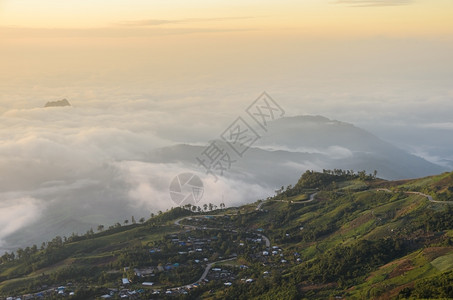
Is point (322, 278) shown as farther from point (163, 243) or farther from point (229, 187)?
point (229, 187)

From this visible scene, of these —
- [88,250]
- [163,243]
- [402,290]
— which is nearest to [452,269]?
[402,290]

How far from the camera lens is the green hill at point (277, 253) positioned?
61.9 metres

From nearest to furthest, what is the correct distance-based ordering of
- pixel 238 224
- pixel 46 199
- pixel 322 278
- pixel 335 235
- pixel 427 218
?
pixel 322 278 < pixel 427 218 < pixel 335 235 < pixel 238 224 < pixel 46 199

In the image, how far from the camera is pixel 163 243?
85812 mm

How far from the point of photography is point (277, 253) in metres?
80.4

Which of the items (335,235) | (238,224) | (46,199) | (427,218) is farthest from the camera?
(46,199)

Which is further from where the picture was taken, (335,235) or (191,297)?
(335,235)

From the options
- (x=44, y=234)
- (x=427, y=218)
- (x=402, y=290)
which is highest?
(x=44, y=234)

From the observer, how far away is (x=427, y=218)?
74.9 m

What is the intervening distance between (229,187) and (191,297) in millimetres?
126825

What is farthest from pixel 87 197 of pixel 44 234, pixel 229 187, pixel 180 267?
pixel 180 267

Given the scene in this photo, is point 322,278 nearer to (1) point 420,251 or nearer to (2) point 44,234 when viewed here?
(1) point 420,251

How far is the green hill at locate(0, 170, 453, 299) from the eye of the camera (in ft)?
203

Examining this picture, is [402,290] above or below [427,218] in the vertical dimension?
below
